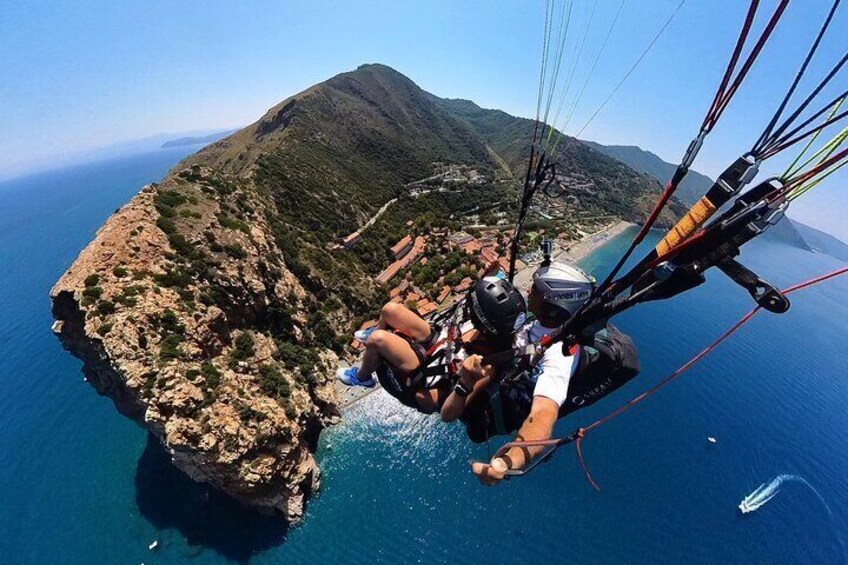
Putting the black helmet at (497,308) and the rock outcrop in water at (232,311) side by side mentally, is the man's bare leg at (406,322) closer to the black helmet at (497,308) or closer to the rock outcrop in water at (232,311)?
the black helmet at (497,308)

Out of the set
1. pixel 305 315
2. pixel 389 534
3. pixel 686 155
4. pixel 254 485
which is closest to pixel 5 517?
pixel 254 485

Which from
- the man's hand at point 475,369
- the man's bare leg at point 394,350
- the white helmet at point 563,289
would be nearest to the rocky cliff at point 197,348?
the man's bare leg at point 394,350

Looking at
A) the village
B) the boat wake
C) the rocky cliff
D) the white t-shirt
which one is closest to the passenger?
the white t-shirt

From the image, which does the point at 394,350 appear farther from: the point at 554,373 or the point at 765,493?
the point at 765,493

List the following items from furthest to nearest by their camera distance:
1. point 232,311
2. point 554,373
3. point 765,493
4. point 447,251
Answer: point 447,251, point 765,493, point 232,311, point 554,373

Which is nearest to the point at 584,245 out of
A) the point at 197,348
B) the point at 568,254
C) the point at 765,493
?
the point at 568,254

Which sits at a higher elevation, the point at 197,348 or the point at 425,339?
the point at 425,339

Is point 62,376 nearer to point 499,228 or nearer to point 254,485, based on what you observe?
point 254,485

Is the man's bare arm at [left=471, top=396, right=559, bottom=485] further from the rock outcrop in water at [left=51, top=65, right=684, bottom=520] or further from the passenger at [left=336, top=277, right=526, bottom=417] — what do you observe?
the rock outcrop in water at [left=51, top=65, right=684, bottom=520]
